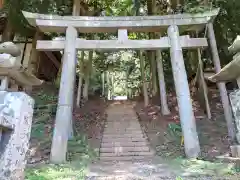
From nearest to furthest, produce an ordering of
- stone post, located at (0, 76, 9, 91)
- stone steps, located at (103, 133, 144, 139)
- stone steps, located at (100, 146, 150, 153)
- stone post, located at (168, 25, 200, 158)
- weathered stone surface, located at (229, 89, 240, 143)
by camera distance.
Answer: stone post, located at (0, 76, 9, 91)
weathered stone surface, located at (229, 89, 240, 143)
stone post, located at (168, 25, 200, 158)
stone steps, located at (100, 146, 150, 153)
stone steps, located at (103, 133, 144, 139)

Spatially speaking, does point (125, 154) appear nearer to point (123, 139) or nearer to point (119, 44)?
point (123, 139)

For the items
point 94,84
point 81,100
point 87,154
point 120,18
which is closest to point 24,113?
point 87,154

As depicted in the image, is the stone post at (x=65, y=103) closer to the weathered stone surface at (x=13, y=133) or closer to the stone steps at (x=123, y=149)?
the stone steps at (x=123, y=149)

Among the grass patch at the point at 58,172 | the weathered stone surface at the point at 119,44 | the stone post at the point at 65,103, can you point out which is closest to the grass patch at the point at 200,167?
the grass patch at the point at 58,172

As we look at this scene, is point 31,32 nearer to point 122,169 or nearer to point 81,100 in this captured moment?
point 81,100

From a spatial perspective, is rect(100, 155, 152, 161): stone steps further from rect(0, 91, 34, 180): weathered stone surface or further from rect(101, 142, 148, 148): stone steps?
rect(0, 91, 34, 180): weathered stone surface

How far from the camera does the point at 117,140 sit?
28.9ft

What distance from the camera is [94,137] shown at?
9.09 meters

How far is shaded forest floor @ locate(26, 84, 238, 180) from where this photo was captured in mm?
6293

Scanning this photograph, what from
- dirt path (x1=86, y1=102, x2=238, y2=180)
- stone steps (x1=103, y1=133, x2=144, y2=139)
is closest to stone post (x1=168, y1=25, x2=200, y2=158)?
dirt path (x1=86, y1=102, x2=238, y2=180)

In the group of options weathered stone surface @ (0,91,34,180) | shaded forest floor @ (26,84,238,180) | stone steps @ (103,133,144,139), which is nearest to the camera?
weathered stone surface @ (0,91,34,180)

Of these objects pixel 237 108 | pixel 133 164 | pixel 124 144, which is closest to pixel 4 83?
pixel 237 108

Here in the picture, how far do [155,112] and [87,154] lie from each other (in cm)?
413

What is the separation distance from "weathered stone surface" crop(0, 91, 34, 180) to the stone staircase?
401cm
